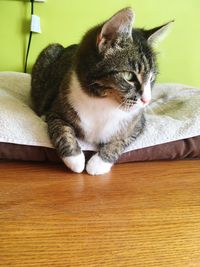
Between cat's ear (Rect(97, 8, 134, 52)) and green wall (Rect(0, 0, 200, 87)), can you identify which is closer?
cat's ear (Rect(97, 8, 134, 52))

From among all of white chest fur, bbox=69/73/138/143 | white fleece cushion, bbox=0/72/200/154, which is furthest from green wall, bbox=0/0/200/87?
white chest fur, bbox=69/73/138/143

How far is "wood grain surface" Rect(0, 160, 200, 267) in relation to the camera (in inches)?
21.3

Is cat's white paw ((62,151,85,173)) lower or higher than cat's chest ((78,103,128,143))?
lower

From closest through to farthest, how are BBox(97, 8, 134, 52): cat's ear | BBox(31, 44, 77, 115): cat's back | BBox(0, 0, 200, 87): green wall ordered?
BBox(97, 8, 134, 52): cat's ear
BBox(31, 44, 77, 115): cat's back
BBox(0, 0, 200, 87): green wall

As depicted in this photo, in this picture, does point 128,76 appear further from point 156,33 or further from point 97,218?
point 97,218

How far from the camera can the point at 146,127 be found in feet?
3.51

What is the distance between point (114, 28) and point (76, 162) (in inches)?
14.2

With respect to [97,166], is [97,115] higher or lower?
higher

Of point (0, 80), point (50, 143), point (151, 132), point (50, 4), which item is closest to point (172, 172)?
point (151, 132)

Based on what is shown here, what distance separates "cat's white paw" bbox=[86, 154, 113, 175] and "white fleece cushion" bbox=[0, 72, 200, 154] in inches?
2.7

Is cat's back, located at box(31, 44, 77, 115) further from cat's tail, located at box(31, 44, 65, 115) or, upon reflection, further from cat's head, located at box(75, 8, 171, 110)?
cat's head, located at box(75, 8, 171, 110)

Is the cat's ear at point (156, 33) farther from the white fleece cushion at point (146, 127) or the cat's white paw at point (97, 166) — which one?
the cat's white paw at point (97, 166)

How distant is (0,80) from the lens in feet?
4.92

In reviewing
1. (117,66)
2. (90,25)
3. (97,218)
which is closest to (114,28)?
(117,66)
